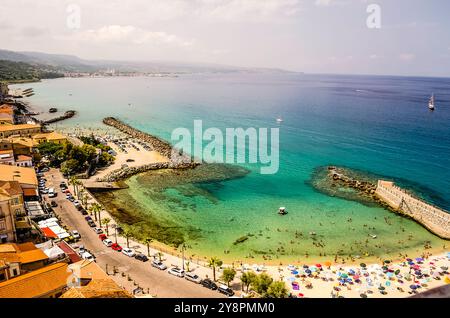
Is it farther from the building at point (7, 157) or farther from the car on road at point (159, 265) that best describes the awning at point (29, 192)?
the car on road at point (159, 265)

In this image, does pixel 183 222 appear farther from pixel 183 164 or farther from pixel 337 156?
pixel 337 156

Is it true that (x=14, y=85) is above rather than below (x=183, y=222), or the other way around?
above

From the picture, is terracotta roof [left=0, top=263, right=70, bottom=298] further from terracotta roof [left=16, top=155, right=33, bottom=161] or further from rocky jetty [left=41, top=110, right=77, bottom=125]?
rocky jetty [left=41, top=110, right=77, bottom=125]

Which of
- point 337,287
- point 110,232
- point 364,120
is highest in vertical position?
point 364,120

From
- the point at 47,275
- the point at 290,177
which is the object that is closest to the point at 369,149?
the point at 290,177

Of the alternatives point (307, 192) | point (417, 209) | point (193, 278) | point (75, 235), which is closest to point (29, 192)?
point (75, 235)

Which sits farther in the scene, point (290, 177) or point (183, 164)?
point (183, 164)

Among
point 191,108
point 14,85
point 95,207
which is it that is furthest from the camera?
point 14,85

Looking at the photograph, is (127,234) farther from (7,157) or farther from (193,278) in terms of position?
(7,157)
